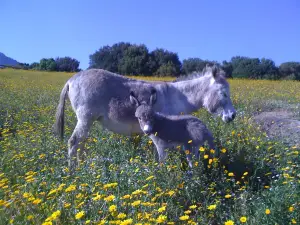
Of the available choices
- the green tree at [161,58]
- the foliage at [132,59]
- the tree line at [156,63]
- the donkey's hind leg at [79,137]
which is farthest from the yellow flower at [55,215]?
the green tree at [161,58]

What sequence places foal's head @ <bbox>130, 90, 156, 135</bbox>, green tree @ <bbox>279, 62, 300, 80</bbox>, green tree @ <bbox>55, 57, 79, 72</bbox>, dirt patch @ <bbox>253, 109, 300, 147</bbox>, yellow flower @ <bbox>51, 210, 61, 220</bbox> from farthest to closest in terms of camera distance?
1. green tree @ <bbox>55, 57, 79, 72</bbox>
2. green tree @ <bbox>279, 62, 300, 80</bbox>
3. dirt patch @ <bbox>253, 109, 300, 147</bbox>
4. foal's head @ <bbox>130, 90, 156, 135</bbox>
5. yellow flower @ <bbox>51, 210, 61, 220</bbox>

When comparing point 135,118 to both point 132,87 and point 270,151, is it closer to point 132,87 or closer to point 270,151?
point 132,87

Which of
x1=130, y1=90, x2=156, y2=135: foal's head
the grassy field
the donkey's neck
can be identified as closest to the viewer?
the grassy field

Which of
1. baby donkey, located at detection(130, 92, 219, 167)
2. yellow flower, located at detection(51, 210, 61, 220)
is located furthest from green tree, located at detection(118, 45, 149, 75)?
yellow flower, located at detection(51, 210, 61, 220)

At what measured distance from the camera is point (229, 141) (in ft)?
17.4

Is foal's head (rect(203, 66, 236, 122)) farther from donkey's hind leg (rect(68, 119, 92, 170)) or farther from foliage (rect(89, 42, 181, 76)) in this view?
foliage (rect(89, 42, 181, 76))

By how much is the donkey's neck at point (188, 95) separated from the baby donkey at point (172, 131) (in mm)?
878

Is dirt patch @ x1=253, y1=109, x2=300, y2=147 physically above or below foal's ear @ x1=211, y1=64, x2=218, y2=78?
below

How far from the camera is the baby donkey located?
494 centimetres

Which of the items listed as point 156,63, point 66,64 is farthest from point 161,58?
point 66,64

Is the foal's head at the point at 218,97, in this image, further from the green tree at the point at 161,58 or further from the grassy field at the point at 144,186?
the green tree at the point at 161,58

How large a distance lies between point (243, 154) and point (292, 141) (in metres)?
0.95

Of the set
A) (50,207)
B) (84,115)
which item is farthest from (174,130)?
(50,207)

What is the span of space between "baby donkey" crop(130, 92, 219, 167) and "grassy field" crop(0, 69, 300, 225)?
39cm
